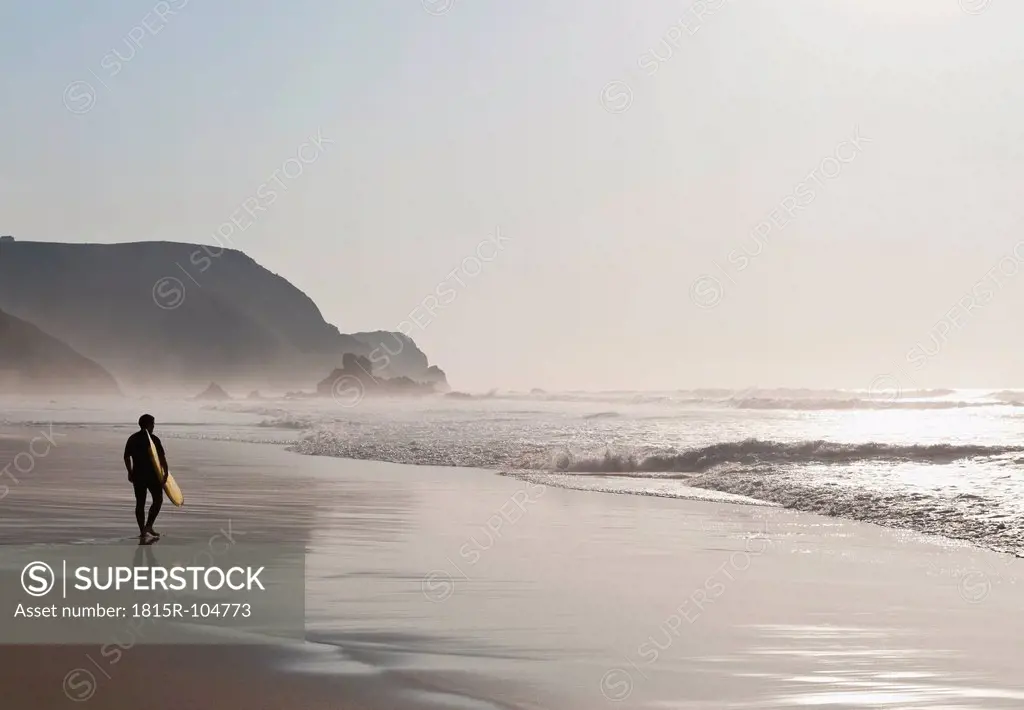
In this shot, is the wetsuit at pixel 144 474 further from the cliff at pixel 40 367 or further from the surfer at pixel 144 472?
the cliff at pixel 40 367

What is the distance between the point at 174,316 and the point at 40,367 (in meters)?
50.8

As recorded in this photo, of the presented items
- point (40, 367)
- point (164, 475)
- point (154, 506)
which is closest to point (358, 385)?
point (40, 367)

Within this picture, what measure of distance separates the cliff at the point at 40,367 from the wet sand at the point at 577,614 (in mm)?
113419

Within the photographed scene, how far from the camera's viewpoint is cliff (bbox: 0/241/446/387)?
534ft

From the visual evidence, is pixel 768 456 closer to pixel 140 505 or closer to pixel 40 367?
pixel 140 505

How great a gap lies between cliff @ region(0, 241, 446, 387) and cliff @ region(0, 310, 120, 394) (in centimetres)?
2859

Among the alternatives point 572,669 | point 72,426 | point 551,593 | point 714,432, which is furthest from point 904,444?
point 72,426

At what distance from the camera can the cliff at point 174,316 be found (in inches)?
6407

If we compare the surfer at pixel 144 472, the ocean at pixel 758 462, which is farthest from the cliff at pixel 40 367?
the surfer at pixel 144 472

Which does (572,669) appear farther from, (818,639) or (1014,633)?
(1014,633)

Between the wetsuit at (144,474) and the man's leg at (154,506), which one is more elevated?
the wetsuit at (144,474)

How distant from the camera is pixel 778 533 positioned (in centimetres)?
1291

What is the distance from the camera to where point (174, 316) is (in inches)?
6767

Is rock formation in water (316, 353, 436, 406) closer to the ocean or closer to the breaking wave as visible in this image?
the ocean
